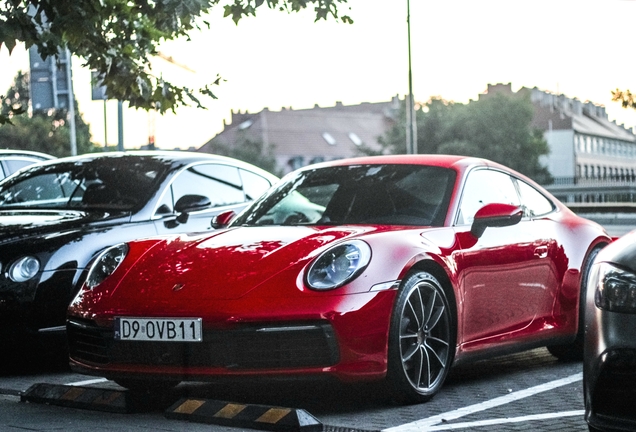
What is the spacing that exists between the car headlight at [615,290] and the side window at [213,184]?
502cm

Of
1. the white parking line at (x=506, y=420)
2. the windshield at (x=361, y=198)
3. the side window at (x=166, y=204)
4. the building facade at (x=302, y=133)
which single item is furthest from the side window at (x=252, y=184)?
the building facade at (x=302, y=133)

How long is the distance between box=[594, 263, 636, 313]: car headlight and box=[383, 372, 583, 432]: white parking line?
140 cm

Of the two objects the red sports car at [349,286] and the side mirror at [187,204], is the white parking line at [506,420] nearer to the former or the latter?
the red sports car at [349,286]

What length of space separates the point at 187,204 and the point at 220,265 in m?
2.95

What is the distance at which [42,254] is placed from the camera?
7199mm

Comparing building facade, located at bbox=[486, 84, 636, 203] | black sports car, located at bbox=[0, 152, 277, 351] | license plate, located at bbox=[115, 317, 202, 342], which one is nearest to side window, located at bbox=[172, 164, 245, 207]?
black sports car, located at bbox=[0, 152, 277, 351]

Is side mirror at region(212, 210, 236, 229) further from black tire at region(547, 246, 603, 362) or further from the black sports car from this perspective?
black tire at region(547, 246, 603, 362)

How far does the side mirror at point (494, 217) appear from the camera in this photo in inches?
245

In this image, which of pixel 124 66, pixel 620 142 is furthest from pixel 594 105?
pixel 124 66

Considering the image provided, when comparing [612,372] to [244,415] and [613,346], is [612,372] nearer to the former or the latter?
[613,346]

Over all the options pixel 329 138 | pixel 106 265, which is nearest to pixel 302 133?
pixel 329 138

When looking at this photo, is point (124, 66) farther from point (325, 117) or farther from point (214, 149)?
point (325, 117)

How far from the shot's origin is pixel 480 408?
A: 18.3 ft

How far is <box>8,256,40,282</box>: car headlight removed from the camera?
23.3ft
